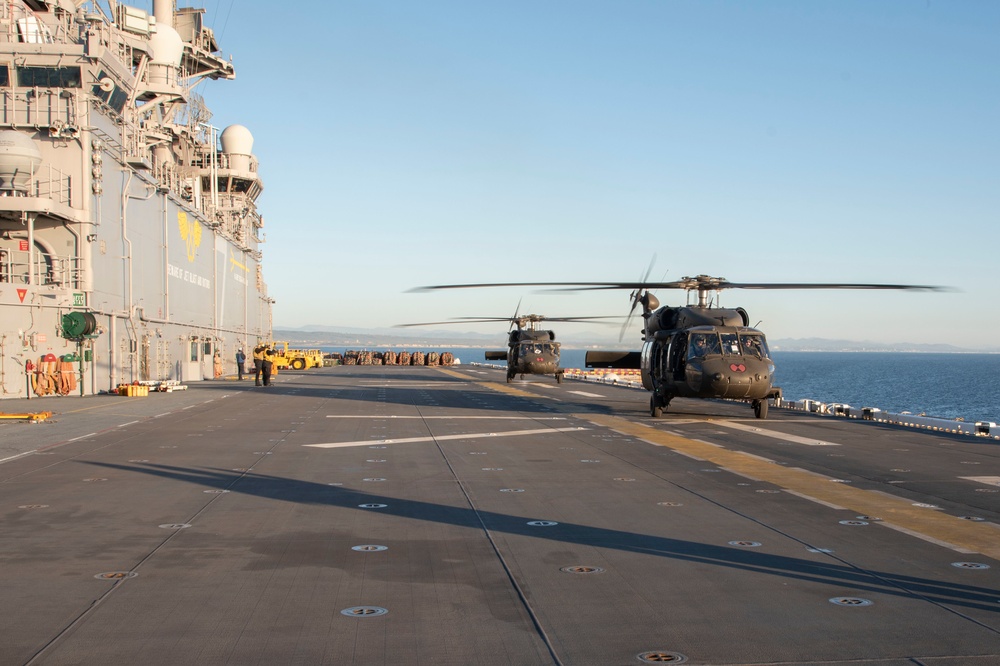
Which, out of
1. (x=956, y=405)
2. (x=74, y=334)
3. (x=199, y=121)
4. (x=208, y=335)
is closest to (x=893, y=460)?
(x=74, y=334)

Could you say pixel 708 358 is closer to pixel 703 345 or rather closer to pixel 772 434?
pixel 703 345

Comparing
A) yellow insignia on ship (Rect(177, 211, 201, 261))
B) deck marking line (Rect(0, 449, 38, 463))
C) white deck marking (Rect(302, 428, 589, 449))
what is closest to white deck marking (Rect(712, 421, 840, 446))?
white deck marking (Rect(302, 428, 589, 449))

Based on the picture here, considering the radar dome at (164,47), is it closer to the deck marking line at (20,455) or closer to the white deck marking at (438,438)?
the deck marking line at (20,455)

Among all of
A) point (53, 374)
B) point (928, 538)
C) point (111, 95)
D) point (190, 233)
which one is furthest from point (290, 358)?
point (928, 538)

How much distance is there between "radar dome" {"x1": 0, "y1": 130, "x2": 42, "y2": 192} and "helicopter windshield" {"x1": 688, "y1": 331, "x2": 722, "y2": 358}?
2330cm

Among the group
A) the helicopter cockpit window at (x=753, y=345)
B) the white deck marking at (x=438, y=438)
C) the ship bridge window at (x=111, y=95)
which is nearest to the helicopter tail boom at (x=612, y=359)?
the helicopter cockpit window at (x=753, y=345)

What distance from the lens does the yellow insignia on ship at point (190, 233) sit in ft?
152

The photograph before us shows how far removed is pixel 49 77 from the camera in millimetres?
32031

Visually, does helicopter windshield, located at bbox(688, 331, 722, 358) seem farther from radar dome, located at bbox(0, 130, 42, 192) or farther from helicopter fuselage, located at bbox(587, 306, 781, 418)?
radar dome, located at bbox(0, 130, 42, 192)

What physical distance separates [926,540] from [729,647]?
423 centimetres

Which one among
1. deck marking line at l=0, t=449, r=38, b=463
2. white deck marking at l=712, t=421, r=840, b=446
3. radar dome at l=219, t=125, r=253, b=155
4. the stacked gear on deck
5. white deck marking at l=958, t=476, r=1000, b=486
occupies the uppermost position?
radar dome at l=219, t=125, r=253, b=155

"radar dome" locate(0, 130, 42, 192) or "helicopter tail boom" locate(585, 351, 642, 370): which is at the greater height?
"radar dome" locate(0, 130, 42, 192)

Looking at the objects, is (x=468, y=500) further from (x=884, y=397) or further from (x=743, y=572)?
(x=884, y=397)

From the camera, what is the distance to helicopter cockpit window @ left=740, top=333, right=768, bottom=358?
21.9 metres
